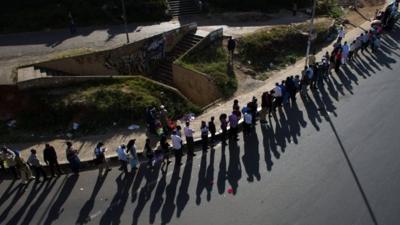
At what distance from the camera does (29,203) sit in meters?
13.3

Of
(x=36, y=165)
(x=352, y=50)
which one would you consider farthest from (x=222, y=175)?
(x=352, y=50)

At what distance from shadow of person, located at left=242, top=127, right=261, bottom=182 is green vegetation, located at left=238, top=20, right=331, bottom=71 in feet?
22.0

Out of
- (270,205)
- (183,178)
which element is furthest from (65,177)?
(270,205)

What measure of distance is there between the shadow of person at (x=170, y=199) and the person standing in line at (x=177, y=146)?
0.99 feet

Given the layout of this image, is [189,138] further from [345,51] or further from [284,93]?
[345,51]

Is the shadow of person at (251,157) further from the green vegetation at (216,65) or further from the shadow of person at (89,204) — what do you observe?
the shadow of person at (89,204)

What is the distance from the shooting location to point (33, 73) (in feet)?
63.0

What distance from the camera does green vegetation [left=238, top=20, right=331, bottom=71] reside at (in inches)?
870

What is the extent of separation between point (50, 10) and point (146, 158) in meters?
16.0

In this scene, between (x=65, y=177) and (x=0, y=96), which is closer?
(x=65, y=177)

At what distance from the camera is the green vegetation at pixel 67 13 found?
84.3 ft

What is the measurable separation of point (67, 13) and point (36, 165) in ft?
48.5

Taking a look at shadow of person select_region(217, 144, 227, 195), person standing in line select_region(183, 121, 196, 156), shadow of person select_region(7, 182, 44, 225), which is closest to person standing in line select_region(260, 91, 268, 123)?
shadow of person select_region(217, 144, 227, 195)

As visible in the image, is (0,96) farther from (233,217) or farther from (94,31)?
(233,217)
